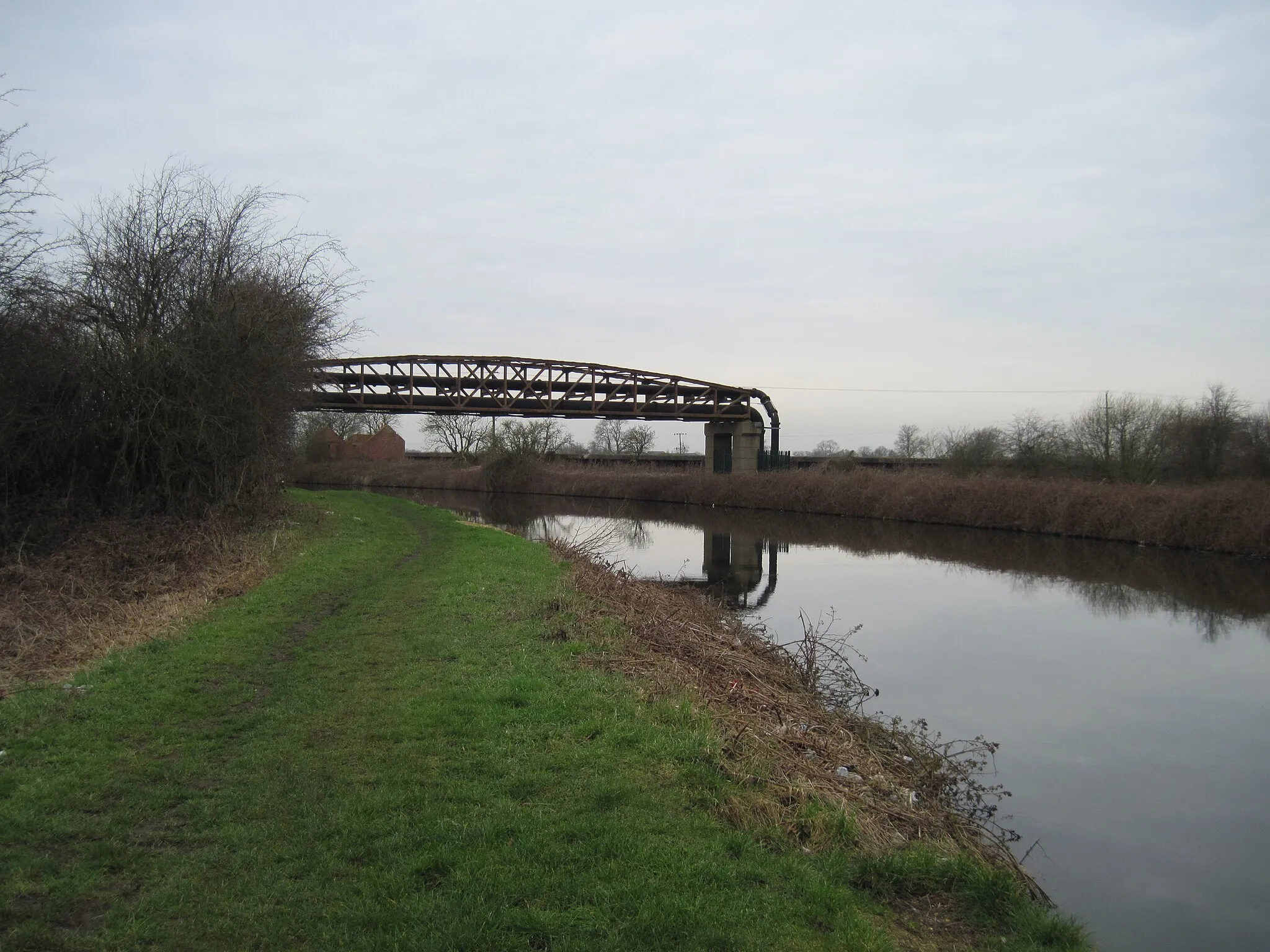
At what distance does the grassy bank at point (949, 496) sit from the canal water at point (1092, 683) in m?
1.41

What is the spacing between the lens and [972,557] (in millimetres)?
29188

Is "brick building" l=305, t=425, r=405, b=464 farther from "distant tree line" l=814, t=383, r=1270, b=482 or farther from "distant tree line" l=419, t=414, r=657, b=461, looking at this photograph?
"distant tree line" l=814, t=383, r=1270, b=482

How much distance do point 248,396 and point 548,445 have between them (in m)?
46.9

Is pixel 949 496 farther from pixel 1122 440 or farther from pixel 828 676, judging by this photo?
pixel 828 676

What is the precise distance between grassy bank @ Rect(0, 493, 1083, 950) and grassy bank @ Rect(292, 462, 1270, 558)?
28526 mm

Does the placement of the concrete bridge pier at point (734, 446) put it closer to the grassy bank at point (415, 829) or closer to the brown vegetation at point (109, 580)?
the brown vegetation at point (109, 580)

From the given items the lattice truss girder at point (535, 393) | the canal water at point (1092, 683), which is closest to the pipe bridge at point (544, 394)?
the lattice truss girder at point (535, 393)

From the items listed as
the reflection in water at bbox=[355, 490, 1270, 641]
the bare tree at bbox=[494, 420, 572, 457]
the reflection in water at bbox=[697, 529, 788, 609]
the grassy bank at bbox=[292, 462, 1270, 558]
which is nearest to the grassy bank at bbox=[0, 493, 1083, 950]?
the reflection in water at bbox=[697, 529, 788, 609]

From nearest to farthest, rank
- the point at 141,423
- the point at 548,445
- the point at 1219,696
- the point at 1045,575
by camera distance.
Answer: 1. the point at 1219,696
2. the point at 141,423
3. the point at 1045,575
4. the point at 548,445

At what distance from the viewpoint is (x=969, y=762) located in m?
8.77

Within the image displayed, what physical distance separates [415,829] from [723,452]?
6077 centimetres

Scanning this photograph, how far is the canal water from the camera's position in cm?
680

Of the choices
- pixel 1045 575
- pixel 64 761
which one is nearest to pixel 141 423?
pixel 64 761

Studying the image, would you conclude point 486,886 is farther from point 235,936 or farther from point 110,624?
point 110,624
